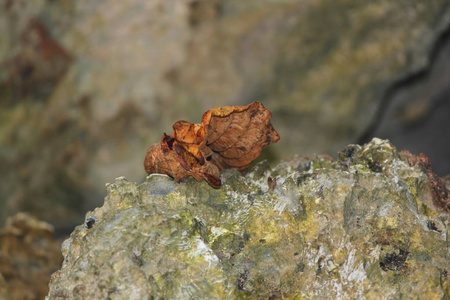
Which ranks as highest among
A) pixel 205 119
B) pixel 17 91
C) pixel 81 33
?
pixel 81 33

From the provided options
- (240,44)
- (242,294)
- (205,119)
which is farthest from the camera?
(240,44)

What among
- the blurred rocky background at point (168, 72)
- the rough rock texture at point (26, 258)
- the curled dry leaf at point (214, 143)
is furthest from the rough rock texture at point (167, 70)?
the curled dry leaf at point (214, 143)

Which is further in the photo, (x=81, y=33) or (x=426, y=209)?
(x=81, y=33)

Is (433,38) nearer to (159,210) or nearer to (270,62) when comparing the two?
(270,62)

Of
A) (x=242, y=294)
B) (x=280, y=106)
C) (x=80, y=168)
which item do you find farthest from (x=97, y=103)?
(x=242, y=294)

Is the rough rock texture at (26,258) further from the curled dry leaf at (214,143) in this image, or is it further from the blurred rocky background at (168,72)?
the curled dry leaf at (214,143)

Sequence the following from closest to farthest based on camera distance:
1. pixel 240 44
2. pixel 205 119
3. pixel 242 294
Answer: pixel 242 294, pixel 205 119, pixel 240 44

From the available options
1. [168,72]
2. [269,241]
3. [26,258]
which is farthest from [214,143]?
[168,72]

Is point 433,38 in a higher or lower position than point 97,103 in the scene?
lower
